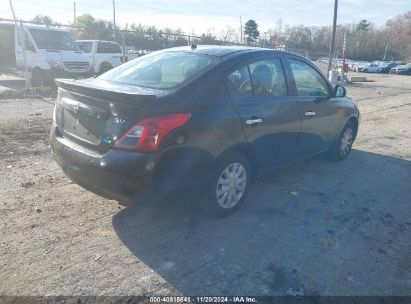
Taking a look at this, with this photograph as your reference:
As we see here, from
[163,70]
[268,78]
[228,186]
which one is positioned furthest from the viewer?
[268,78]

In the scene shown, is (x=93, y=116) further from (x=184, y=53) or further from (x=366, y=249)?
(x=366, y=249)

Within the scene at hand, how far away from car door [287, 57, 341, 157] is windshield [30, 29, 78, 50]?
473 inches

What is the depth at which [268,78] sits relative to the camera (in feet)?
13.8

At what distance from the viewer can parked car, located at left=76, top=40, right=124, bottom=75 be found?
16219 mm

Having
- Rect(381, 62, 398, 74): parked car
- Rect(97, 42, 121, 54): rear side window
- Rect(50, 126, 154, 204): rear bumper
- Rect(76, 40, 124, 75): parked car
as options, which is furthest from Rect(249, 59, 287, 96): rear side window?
Rect(381, 62, 398, 74): parked car

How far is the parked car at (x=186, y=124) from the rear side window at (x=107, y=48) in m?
13.1

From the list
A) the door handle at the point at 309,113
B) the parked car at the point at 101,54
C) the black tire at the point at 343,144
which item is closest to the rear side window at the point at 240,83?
the door handle at the point at 309,113

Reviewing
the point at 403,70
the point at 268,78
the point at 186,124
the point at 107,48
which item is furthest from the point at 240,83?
the point at 403,70

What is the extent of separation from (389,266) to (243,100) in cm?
205

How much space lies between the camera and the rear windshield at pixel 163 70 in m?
3.62

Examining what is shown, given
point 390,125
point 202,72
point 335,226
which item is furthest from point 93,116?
point 390,125

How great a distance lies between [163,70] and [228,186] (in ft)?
4.63

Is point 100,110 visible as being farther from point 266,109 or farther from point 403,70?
point 403,70

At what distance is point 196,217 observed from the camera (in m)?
3.89
